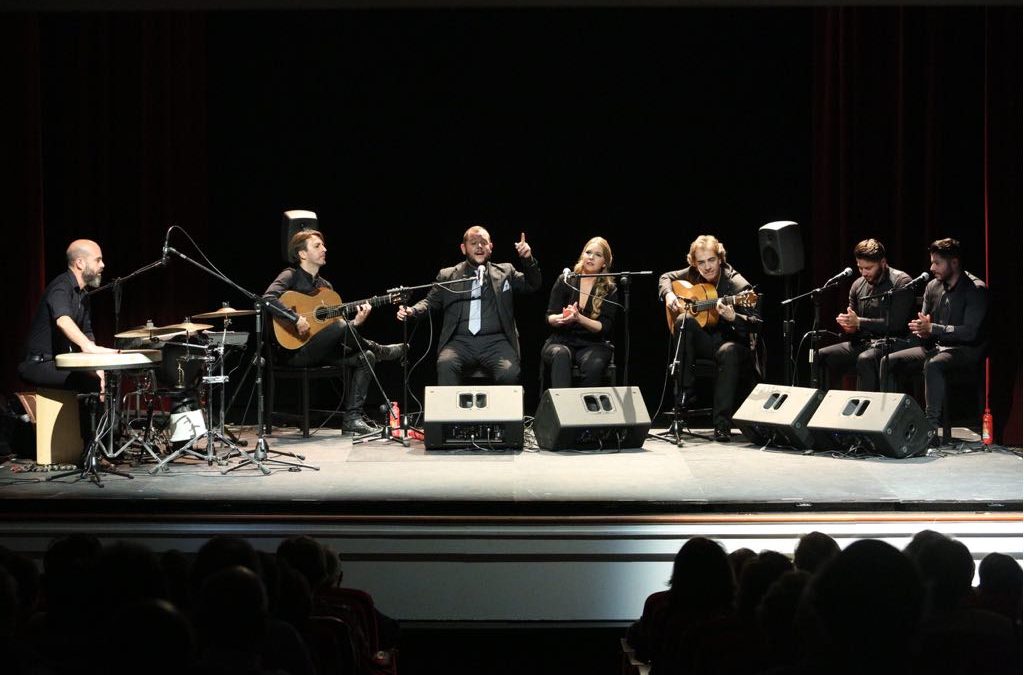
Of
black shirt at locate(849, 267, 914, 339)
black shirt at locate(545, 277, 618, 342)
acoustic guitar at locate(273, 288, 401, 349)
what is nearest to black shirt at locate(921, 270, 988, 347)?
black shirt at locate(849, 267, 914, 339)

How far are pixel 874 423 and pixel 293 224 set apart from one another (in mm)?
3921

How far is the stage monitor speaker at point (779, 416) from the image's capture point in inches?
261

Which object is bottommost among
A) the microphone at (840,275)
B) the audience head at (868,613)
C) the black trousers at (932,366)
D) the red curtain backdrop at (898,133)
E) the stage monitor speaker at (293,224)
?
the audience head at (868,613)

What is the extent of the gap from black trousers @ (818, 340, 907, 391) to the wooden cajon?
15.1 feet

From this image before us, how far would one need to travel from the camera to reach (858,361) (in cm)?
704

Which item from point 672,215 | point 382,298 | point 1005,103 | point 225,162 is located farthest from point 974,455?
point 225,162

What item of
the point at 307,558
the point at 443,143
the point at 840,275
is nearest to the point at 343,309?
the point at 443,143

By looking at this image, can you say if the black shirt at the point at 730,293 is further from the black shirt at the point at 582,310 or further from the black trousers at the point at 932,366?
the black trousers at the point at 932,366

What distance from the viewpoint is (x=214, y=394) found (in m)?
8.19

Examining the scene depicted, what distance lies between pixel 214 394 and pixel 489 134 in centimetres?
278

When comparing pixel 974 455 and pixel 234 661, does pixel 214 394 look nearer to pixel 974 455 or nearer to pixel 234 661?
pixel 974 455

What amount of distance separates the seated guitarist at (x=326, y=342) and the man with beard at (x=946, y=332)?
10.3ft

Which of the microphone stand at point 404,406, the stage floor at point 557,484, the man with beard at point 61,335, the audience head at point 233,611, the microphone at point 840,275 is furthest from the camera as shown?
the microphone stand at point 404,406

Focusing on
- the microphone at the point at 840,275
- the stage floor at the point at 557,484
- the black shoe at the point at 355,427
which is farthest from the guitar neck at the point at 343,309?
the microphone at the point at 840,275
